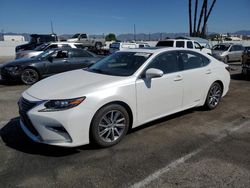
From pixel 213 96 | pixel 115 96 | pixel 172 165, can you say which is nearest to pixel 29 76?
pixel 115 96

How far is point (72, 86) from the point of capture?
139 inches

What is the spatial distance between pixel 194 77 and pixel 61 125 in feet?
9.25

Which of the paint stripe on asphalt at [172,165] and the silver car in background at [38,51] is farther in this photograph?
the silver car in background at [38,51]

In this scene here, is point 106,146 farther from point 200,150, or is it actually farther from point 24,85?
point 24,85

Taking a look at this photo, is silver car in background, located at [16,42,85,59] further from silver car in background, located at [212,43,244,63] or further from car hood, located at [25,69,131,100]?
silver car in background, located at [212,43,244,63]

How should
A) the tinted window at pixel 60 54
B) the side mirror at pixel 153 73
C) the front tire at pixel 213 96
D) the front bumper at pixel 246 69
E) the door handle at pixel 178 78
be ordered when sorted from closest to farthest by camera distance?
the side mirror at pixel 153 73 → the door handle at pixel 178 78 → the front tire at pixel 213 96 → the tinted window at pixel 60 54 → the front bumper at pixel 246 69

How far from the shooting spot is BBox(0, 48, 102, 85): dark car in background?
335 inches

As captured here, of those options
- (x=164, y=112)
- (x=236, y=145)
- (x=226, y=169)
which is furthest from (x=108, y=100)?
(x=236, y=145)

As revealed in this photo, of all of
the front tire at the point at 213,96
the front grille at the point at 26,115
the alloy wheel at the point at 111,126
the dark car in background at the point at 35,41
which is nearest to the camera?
the front grille at the point at 26,115

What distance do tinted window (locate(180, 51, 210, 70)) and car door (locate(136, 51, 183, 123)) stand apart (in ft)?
0.70

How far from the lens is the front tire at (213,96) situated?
515cm

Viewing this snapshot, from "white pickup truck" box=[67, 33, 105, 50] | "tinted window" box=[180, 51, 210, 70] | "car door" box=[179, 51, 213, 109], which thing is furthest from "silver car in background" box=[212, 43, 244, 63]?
"white pickup truck" box=[67, 33, 105, 50]

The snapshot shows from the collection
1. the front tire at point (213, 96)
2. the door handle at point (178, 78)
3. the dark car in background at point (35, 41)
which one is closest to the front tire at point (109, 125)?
the door handle at point (178, 78)

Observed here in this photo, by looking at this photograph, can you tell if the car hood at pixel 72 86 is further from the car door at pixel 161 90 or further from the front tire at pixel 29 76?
the front tire at pixel 29 76
